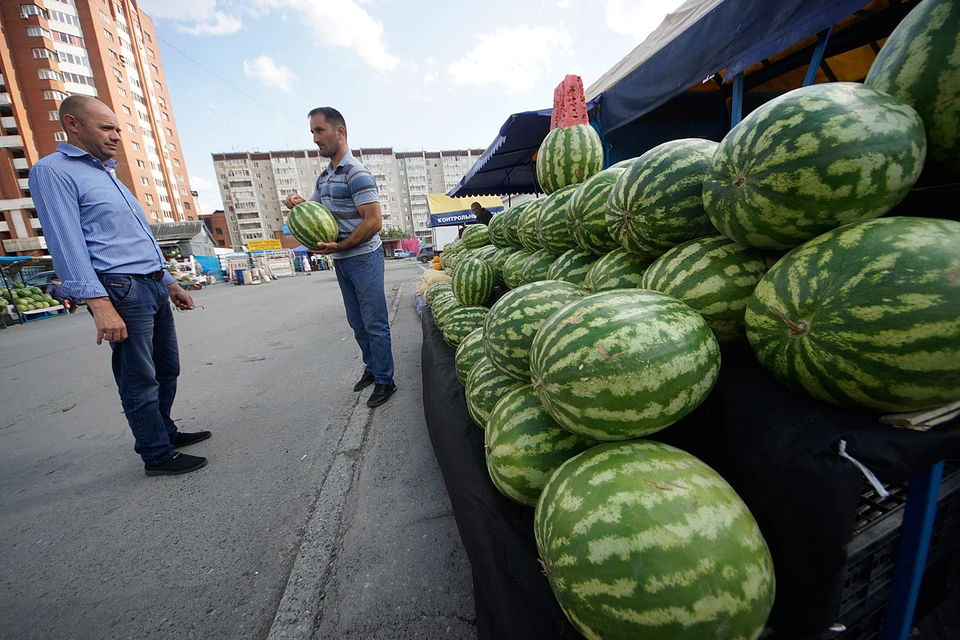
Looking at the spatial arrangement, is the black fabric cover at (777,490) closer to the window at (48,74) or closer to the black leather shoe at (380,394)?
the black leather shoe at (380,394)

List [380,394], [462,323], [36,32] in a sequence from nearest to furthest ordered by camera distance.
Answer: [462,323]
[380,394]
[36,32]

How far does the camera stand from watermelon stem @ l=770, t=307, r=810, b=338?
2.82ft

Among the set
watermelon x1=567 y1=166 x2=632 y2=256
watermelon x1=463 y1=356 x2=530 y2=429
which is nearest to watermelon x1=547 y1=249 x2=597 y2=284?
watermelon x1=567 y1=166 x2=632 y2=256

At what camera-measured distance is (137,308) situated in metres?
2.40

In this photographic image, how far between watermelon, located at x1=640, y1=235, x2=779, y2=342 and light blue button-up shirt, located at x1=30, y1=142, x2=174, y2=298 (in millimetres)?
3075

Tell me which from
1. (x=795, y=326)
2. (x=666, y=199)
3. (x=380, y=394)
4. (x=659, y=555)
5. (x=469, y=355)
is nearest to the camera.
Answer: (x=659, y=555)

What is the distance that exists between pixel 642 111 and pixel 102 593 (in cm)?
552

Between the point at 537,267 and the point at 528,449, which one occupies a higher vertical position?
the point at 537,267

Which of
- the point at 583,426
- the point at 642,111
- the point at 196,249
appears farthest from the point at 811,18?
the point at 196,249

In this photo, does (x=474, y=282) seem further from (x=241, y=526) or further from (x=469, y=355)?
(x=241, y=526)

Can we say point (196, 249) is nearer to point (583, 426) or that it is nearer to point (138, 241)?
point (138, 241)

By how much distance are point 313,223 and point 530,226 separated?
185 cm

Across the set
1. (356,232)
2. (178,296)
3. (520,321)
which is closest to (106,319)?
(178,296)

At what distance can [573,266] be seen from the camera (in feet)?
6.34
